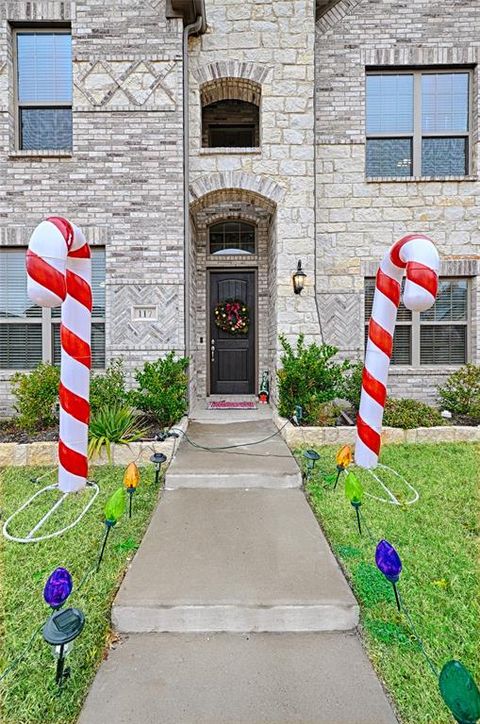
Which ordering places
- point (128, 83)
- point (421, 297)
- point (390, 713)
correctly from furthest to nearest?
point (128, 83) < point (421, 297) < point (390, 713)

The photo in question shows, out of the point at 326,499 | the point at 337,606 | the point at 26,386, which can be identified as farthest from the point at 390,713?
the point at 26,386

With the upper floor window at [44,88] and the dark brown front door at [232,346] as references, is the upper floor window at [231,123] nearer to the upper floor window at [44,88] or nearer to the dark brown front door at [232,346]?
the upper floor window at [44,88]

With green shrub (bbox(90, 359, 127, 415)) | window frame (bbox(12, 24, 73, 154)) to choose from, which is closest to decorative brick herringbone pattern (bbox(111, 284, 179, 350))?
green shrub (bbox(90, 359, 127, 415))

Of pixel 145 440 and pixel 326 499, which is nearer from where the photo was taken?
pixel 326 499

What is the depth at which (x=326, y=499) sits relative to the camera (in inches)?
144

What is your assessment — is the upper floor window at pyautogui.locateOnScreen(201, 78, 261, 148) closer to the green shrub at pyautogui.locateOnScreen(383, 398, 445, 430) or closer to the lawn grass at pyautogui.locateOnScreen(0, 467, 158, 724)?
the green shrub at pyautogui.locateOnScreen(383, 398, 445, 430)

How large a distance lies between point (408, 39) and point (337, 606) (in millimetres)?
8013

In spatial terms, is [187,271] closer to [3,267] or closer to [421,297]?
[3,267]

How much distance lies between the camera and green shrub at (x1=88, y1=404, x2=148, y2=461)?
4613 millimetres

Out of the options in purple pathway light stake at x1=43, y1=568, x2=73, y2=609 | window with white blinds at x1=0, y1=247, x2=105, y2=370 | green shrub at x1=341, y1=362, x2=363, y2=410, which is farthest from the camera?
window with white blinds at x1=0, y1=247, x2=105, y2=370

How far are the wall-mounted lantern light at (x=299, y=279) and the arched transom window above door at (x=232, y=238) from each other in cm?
173

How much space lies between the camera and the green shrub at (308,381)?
547 cm

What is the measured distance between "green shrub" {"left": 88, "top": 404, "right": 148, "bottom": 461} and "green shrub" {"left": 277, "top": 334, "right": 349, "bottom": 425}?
1941 mm

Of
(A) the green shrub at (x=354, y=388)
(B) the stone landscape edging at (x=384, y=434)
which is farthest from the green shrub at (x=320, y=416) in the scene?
(A) the green shrub at (x=354, y=388)
